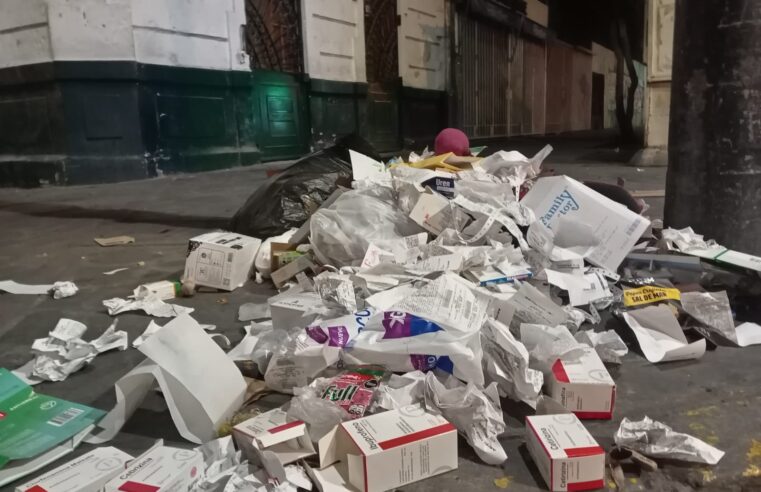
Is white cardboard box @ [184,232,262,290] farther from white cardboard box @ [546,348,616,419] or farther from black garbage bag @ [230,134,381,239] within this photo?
white cardboard box @ [546,348,616,419]

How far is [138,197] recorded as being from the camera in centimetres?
446

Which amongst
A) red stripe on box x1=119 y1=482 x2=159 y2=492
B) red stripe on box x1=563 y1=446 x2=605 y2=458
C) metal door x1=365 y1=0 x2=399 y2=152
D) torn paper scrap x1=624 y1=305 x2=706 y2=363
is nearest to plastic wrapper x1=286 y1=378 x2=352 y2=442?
red stripe on box x1=119 y1=482 x2=159 y2=492

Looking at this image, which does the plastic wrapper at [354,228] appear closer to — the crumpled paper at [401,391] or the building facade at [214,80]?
the crumpled paper at [401,391]

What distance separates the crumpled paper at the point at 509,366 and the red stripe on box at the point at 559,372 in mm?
31

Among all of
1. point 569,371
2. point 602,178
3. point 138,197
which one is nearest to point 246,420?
point 569,371

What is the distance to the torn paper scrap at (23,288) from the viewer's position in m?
2.20

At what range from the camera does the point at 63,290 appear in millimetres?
2139

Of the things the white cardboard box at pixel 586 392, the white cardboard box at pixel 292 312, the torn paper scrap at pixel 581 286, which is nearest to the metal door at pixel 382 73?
the torn paper scrap at pixel 581 286

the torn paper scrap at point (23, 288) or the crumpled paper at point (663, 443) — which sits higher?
the torn paper scrap at point (23, 288)

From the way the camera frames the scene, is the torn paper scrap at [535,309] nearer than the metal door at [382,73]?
Yes

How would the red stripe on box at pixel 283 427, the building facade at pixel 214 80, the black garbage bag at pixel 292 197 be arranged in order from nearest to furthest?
1. the red stripe on box at pixel 283 427
2. the black garbage bag at pixel 292 197
3. the building facade at pixel 214 80

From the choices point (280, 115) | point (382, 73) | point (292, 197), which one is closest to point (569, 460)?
point (292, 197)

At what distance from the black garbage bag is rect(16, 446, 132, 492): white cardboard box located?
1.46 m

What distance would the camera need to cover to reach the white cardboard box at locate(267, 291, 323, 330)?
1537 millimetres
